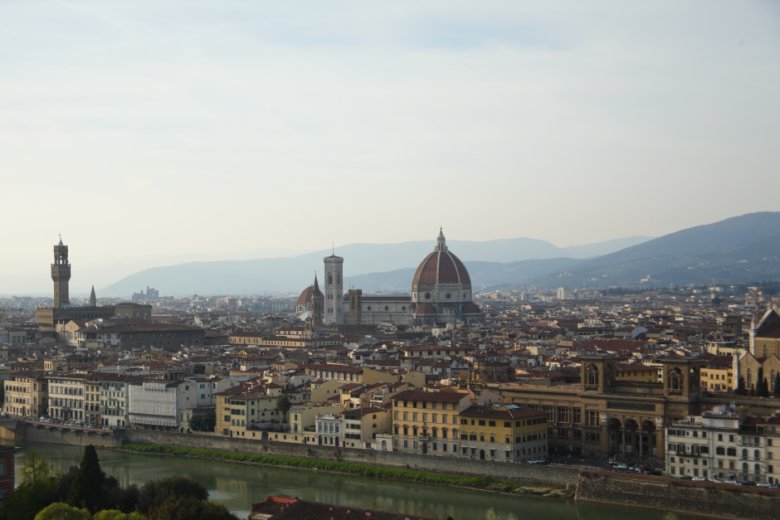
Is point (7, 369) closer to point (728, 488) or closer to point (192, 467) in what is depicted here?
point (192, 467)

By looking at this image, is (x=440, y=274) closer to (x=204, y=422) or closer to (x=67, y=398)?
(x=67, y=398)

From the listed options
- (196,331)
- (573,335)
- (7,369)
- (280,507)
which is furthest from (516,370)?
(196,331)

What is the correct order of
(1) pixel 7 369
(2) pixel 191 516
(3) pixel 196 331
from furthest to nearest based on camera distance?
(3) pixel 196 331 → (1) pixel 7 369 → (2) pixel 191 516

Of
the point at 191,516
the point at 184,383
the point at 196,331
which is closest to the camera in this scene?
the point at 191,516

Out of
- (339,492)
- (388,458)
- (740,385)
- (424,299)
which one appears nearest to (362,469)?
(388,458)

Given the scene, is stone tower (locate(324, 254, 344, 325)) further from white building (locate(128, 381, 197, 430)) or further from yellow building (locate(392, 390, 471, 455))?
yellow building (locate(392, 390, 471, 455))

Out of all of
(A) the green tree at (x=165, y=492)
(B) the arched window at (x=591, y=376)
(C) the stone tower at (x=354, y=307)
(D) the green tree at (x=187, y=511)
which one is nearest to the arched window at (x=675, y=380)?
(B) the arched window at (x=591, y=376)

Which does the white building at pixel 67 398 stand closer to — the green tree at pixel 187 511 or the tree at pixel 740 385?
the green tree at pixel 187 511
